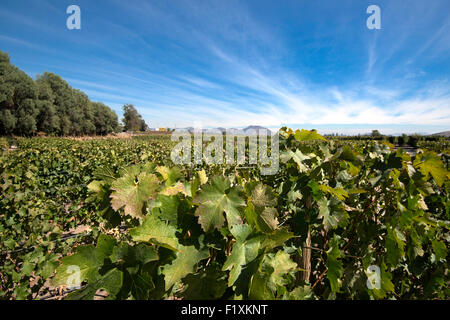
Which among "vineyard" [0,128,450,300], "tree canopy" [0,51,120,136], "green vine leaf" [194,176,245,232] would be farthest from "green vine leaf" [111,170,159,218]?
"tree canopy" [0,51,120,136]

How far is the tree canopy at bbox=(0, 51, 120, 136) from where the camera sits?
1946 inches

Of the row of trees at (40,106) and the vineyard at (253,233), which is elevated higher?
the row of trees at (40,106)

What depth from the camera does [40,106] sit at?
54812 millimetres

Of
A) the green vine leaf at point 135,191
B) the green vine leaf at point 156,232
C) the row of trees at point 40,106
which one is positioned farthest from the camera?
the row of trees at point 40,106

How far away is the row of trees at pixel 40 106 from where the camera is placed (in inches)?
1946

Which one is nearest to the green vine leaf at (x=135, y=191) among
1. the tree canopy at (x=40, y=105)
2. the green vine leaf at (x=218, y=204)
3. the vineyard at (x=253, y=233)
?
the vineyard at (x=253, y=233)

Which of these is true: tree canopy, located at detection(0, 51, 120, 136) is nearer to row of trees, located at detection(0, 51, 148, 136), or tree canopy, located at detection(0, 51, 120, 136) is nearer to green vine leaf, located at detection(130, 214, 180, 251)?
row of trees, located at detection(0, 51, 148, 136)

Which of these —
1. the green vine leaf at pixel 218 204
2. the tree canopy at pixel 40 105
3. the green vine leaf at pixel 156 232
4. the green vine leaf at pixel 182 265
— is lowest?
the green vine leaf at pixel 182 265

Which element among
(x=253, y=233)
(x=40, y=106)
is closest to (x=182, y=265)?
(x=253, y=233)

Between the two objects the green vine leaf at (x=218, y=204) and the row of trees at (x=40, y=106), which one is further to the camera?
the row of trees at (x=40, y=106)

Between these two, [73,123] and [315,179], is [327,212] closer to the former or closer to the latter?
[315,179]

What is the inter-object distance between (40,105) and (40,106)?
0.32 metres

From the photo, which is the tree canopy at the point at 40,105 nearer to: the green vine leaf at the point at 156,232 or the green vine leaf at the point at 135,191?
the green vine leaf at the point at 135,191
